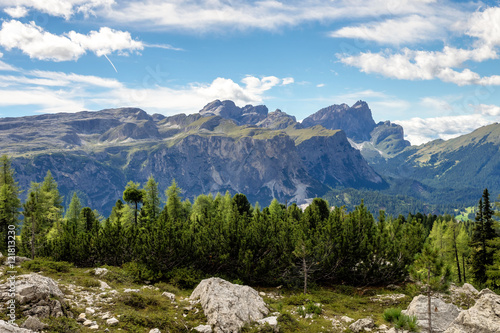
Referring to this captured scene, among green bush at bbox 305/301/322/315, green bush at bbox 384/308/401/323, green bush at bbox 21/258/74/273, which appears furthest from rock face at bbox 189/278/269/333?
green bush at bbox 21/258/74/273

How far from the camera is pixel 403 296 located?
1167 inches

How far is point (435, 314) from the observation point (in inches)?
782

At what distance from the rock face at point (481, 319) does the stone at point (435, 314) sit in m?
1.73

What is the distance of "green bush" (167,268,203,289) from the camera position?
2995cm

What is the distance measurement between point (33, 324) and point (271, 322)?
1388 centimetres

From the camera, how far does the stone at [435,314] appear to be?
62.3 feet

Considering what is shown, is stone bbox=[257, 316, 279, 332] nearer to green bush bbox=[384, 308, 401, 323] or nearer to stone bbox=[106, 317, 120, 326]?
green bush bbox=[384, 308, 401, 323]

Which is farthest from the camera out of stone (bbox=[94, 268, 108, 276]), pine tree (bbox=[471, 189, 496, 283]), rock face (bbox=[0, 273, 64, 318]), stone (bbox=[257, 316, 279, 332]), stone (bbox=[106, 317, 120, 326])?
pine tree (bbox=[471, 189, 496, 283])

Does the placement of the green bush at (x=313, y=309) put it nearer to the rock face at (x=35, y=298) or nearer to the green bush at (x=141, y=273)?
the green bush at (x=141, y=273)

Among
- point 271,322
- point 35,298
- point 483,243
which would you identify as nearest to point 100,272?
point 35,298

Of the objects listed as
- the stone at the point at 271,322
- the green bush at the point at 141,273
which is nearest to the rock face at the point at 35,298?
the stone at the point at 271,322

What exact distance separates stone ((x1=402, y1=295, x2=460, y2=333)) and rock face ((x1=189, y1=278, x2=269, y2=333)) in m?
10.5

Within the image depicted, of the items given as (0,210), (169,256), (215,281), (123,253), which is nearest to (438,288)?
(215,281)

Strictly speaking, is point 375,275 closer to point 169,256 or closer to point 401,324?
point 401,324
